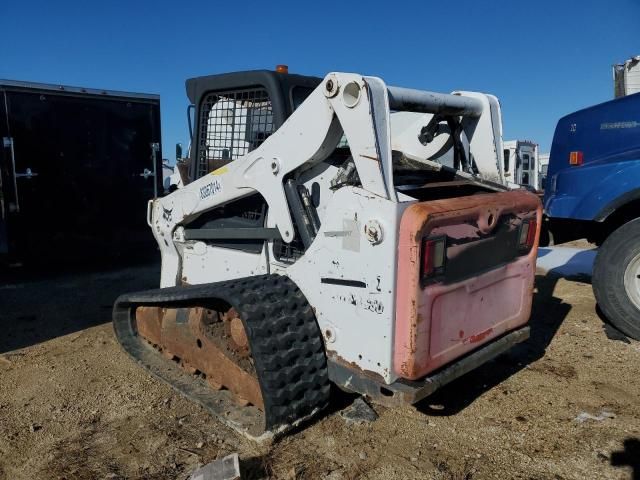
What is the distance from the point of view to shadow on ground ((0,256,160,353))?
4680 millimetres

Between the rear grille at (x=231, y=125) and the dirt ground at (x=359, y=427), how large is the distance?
155cm

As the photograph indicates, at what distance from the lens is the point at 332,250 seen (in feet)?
8.41

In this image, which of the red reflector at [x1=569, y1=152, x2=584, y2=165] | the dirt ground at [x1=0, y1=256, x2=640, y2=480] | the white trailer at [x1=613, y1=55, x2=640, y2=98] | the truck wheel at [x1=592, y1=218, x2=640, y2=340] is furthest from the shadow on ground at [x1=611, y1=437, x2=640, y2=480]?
the white trailer at [x1=613, y1=55, x2=640, y2=98]

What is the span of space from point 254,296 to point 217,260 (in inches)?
37.5

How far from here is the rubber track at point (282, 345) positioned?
8.29 ft

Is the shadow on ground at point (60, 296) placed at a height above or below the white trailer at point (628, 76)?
below

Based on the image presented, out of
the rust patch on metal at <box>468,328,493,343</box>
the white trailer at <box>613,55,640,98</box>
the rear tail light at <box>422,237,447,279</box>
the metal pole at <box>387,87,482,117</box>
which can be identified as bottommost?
the rust patch on metal at <box>468,328,493,343</box>

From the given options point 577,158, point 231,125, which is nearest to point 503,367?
point 577,158

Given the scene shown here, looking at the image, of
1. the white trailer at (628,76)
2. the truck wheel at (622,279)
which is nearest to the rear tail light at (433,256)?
the truck wheel at (622,279)

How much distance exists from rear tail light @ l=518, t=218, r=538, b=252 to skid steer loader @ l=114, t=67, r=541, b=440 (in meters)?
0.01

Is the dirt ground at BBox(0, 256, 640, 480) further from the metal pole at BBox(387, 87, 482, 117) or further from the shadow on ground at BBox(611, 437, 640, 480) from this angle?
the metal pole at BBox(387, 87, 482, 117)

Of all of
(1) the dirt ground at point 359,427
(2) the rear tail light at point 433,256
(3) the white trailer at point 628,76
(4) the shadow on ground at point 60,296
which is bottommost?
(1) the dirt ground at point 359,427

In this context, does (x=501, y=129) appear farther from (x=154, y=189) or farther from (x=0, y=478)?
(x=154, y=189)

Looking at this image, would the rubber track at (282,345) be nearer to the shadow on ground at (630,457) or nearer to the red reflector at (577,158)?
the shadow on ground at (630,457)
